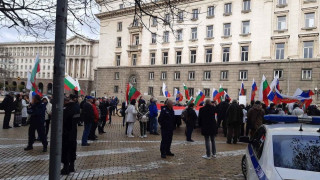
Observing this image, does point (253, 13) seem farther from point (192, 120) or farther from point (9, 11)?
point (9, 11)

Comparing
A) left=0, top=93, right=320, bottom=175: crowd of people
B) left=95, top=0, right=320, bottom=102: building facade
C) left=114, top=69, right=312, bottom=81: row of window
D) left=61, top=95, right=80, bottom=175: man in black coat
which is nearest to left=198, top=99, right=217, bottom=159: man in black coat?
left=0, top=93, right=320, bottom=175: crowd of people

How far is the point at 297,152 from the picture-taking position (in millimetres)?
4207

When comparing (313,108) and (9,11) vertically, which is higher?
(9,11)

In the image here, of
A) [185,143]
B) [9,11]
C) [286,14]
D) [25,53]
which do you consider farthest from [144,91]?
[25,53]

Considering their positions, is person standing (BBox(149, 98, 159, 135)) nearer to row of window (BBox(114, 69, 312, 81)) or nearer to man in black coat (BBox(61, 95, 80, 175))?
man in black coat (BBox(61, 95, 80, 175))

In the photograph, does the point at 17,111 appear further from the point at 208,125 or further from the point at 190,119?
the point at 208,125

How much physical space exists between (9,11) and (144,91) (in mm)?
41125

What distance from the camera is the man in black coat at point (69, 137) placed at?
7.13 meters

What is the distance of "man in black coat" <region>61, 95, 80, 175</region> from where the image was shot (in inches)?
281

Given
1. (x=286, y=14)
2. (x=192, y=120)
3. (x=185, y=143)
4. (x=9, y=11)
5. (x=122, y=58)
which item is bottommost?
(x=185, y=143)

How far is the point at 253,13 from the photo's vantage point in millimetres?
39375

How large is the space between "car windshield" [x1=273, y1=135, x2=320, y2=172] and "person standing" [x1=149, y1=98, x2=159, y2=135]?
10.8 metres

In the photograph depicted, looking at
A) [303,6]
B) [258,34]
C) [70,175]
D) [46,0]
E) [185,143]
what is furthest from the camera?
[258,34]

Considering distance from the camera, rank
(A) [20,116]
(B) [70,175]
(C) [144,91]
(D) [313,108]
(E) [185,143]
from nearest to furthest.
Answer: (B) [70,175] → (E) [185,143] → (D) [313,108] → (A) [20,116] → (C) [144,91]
